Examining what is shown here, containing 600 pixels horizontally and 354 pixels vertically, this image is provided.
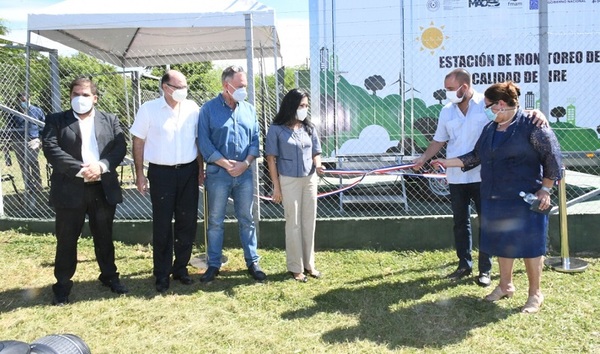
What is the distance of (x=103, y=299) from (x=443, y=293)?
9.41ft

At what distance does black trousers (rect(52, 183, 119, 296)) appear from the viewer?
4168 mm

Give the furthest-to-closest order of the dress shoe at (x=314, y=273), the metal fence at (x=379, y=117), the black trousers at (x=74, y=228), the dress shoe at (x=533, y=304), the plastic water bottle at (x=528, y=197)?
the metal fence at (x=379, y=117) < the dress shoe at (x=314, y=273) < the black trousers at (x=74, y=228) < the dress shoe at (x=533, y=304) < the plastic water bottle at (x=528, y=197)

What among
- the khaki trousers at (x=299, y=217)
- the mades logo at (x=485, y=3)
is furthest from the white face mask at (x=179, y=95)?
the mades logo at (x=485, y=3)

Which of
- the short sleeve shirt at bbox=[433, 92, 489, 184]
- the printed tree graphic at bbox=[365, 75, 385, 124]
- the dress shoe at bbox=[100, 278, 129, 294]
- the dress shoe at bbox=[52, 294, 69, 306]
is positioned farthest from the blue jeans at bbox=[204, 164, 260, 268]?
the printed tree graphic at bbox=[365, 75, 385, 124]

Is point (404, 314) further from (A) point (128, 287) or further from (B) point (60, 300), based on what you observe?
(B) point (60, 300)

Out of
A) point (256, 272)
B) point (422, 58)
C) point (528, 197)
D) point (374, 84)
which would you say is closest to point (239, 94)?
point (256, 272)

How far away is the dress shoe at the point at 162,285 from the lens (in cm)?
445

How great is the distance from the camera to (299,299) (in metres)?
4.21

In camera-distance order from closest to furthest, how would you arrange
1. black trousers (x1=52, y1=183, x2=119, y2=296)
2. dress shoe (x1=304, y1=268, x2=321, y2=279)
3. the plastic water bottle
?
the plastic water bottle → black trousers (x1=52, y1=183, x2=119, y2=296) → dress shoe (x1=304, y1=268, x2=321, y2=279)

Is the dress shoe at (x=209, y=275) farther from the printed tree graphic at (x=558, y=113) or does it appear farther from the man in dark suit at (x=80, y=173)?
the printed tree graphic at (x=558, y=113)

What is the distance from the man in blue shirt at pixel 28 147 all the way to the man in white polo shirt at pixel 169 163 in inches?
121

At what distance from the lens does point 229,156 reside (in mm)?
4523

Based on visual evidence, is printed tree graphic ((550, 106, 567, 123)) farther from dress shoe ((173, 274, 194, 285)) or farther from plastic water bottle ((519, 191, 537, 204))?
dress shoe ((173, 274, 194, 285))

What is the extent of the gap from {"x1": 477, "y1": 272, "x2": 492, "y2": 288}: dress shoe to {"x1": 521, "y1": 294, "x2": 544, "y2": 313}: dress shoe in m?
0.52
